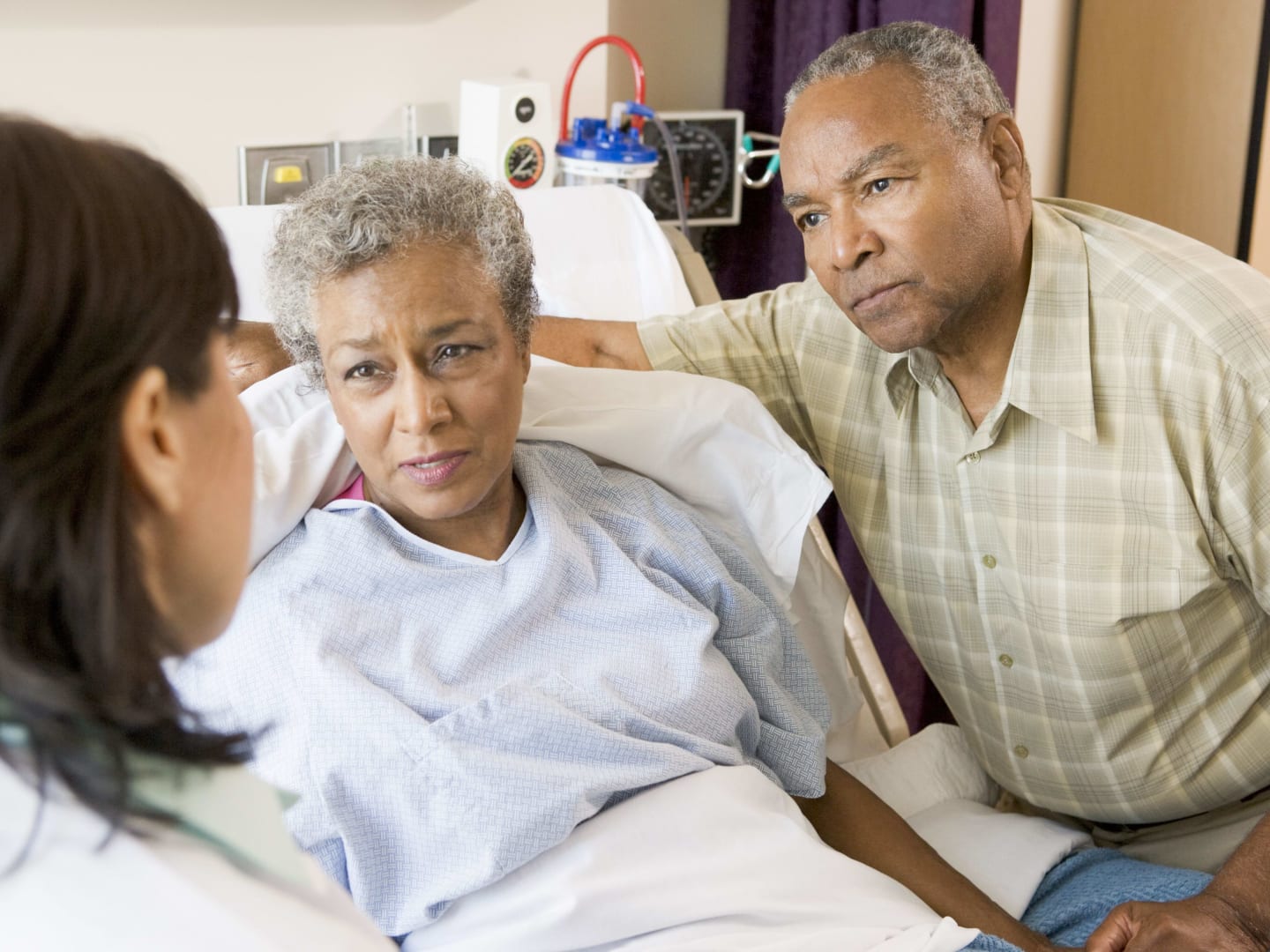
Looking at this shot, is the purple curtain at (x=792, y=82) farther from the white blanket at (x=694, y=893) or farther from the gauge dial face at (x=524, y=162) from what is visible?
the white blanket at (x=694, y=893)

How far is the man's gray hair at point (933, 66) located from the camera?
1.51 m

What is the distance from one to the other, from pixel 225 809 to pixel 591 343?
1.21m

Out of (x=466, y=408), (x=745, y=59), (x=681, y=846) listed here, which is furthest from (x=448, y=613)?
(x=745, y=59)

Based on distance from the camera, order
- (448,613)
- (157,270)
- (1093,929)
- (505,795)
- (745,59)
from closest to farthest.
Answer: (157,270)
(505,795)
(448,613)
(1093,929)
(745,59)

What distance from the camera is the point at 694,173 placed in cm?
292

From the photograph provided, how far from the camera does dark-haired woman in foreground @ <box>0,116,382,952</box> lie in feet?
2.01

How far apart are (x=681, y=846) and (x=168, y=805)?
2.33 ft

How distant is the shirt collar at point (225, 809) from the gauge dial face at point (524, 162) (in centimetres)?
180

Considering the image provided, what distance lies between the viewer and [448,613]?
4.45 feet

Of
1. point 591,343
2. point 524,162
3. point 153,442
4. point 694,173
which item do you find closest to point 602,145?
point 524,162

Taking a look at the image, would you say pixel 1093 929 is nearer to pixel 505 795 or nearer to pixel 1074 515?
pixel 1074 515

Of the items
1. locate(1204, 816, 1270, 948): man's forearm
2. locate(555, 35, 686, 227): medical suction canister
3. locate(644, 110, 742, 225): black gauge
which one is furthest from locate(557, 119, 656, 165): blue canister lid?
locate(1204, 816, 1270, 948): man's forearm

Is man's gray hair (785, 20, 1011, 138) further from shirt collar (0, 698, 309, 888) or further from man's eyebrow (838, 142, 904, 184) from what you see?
shirt collar (0, 698, 309, 888)

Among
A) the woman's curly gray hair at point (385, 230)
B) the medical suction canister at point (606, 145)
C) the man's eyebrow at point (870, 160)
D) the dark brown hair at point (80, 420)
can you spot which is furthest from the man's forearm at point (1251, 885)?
the medical suction canister at point (606, 145)
